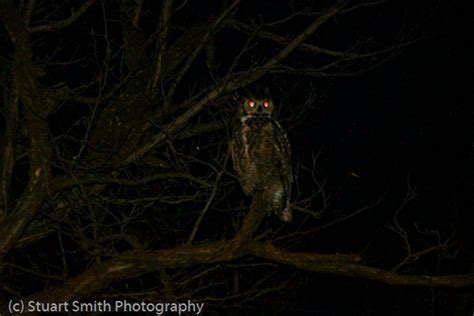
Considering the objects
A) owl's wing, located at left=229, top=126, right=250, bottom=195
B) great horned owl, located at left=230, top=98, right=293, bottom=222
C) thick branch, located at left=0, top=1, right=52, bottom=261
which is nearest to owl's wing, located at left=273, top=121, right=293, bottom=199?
great horned owl, located at left=230, top=98, right=293, bottom=222

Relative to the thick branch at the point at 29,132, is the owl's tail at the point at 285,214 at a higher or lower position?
lower

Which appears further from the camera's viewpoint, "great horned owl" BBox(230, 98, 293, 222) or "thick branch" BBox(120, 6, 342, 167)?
"great horned owl" BBox(230, 98, 293, 222)

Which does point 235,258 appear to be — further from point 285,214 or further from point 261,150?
point 261,150

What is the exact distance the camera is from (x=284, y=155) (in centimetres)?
623

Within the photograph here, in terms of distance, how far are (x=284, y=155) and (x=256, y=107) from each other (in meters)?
0.58

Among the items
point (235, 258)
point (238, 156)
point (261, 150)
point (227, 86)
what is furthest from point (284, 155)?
point (235, 258)

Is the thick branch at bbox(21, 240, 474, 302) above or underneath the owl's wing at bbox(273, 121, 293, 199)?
underneath

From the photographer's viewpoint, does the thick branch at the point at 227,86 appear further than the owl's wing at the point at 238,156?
No

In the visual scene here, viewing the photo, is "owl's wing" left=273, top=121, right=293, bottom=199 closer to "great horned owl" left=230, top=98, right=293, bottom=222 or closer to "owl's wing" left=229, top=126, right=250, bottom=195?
"great horned owl" left=230, top=98, right=293, bottom=222

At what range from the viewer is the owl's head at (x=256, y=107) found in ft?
21.1

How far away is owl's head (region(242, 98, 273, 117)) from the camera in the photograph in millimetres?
6418

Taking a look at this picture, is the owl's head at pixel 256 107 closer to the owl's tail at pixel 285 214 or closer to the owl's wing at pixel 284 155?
the owl's wing at pixel 284 155

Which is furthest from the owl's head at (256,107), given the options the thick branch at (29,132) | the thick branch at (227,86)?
the thick branch at (29,132)

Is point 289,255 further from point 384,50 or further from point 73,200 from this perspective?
point 384,50
